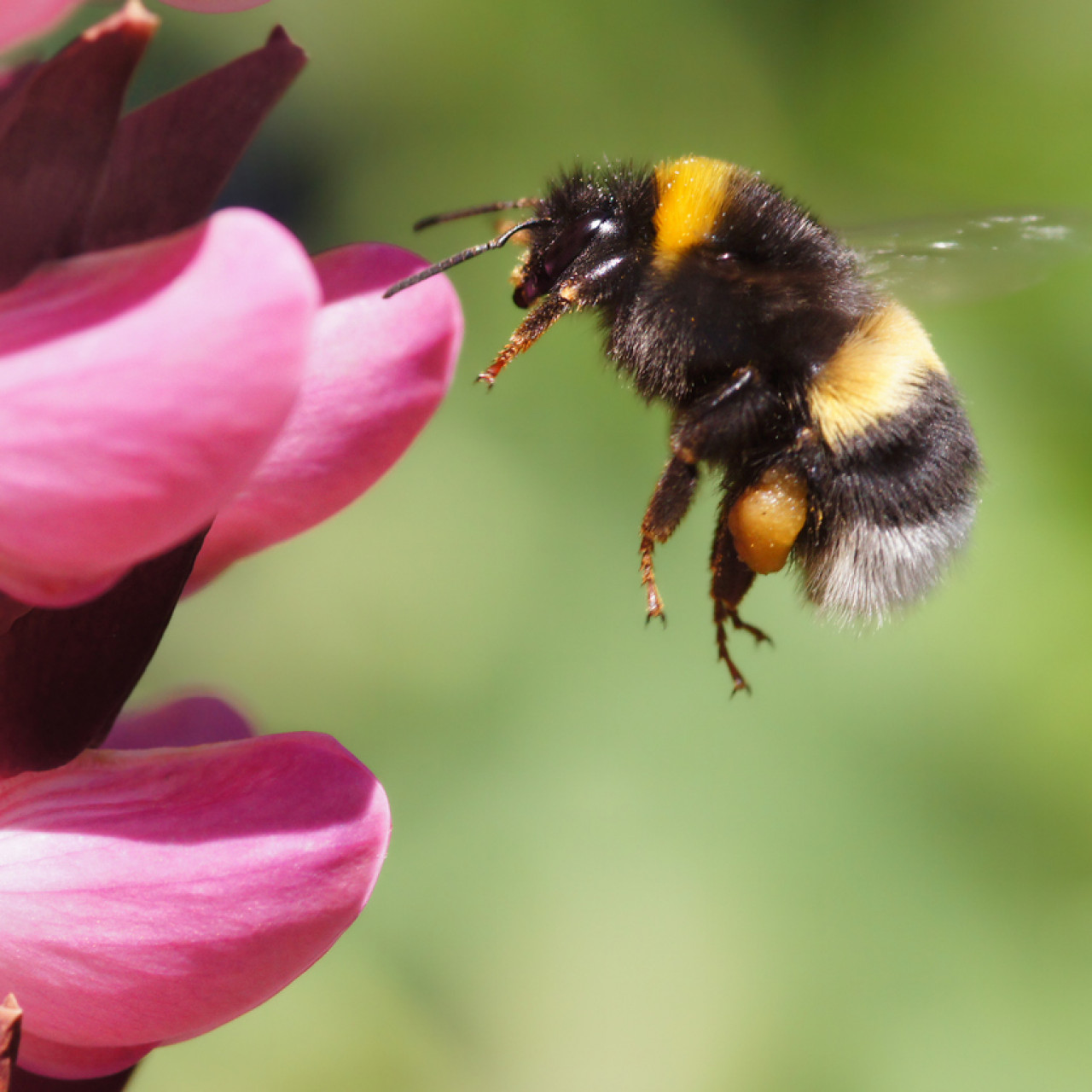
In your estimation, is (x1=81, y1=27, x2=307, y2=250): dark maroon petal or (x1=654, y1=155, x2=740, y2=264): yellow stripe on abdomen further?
(x1=654, y1=155, x2=740, y2=264): yellow stripe on abdomen

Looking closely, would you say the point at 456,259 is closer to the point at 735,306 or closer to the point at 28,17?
the point at 735,306

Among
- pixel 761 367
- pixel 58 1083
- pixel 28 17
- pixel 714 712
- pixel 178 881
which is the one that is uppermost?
pixel 28 17

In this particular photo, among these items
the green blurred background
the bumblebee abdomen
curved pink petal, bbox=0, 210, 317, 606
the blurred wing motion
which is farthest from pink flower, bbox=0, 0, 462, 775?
the green blurred background

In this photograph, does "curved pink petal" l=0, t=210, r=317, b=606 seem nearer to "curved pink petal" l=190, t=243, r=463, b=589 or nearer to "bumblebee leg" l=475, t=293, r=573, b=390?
"curved pink petal" l=190, t=243, r=463, b=589

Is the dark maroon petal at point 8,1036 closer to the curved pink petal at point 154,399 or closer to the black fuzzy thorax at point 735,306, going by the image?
the curved pink petal at point 154,399

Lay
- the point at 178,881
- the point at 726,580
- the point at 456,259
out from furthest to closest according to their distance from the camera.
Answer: the point at 726,580 < the point at 456,259 < the point at 178,881

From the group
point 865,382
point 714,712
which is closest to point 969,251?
point 865,382

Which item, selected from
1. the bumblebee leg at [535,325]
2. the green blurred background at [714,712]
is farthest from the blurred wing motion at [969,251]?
the green blurred background at [714,712]
